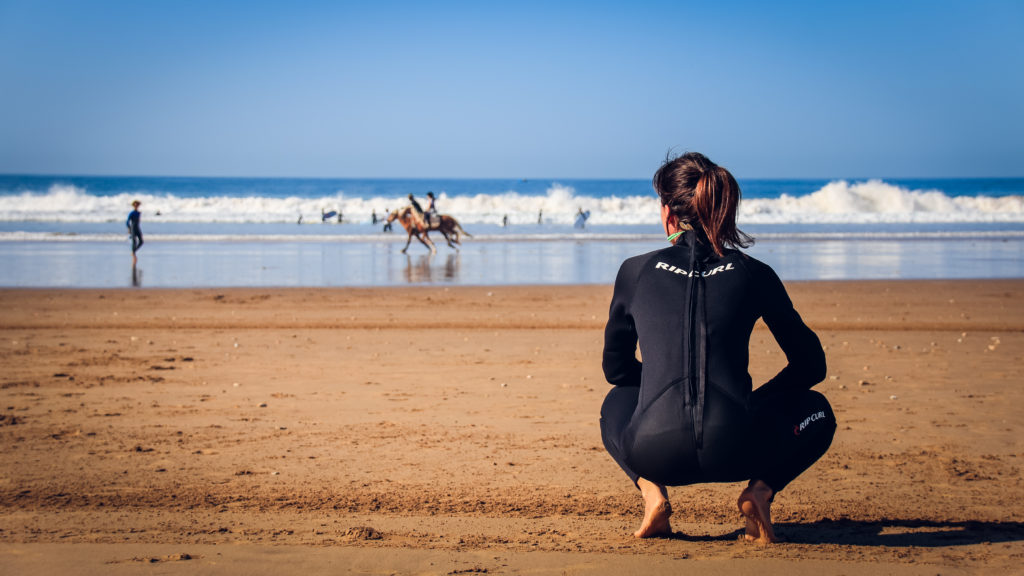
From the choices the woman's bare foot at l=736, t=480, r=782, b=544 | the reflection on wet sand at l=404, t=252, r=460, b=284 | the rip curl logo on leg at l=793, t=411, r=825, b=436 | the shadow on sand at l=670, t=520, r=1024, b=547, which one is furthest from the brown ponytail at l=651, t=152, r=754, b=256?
the reflection on wet sand at l=404, t=252, r=460, b=284

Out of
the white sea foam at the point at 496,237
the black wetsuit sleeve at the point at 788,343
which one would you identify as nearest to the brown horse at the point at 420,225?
the white sea foam at the point at 496,237

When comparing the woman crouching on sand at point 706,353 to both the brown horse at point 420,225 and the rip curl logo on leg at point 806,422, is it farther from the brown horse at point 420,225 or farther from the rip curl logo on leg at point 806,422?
the brown horse at point 420,225

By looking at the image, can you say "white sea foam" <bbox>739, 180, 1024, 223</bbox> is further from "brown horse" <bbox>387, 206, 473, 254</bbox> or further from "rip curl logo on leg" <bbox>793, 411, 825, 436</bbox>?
"rip curl logo on leg" <bbox>793, 411, 825, 436</bbox>

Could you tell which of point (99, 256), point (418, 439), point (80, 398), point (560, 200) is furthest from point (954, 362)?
point (560, 200)

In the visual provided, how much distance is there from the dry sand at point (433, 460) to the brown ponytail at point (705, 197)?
1206 millimetres

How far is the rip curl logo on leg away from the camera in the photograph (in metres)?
3.25

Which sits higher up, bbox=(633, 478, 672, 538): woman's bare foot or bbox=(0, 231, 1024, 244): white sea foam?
bbox=(0, 231, 1024, 244): white sea foam

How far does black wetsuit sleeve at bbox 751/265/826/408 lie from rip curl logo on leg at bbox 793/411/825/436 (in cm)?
11

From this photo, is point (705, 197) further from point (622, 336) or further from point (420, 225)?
point (420, 225)

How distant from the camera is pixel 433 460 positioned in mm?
5188

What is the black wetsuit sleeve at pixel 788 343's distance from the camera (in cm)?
312

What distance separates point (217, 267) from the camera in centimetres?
1980

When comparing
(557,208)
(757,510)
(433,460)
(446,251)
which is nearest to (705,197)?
(757,510)

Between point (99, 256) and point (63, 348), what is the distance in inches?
590
